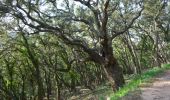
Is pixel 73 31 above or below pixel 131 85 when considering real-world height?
above

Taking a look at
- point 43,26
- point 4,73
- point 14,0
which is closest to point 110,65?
point 43,26

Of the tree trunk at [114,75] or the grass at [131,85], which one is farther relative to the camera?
Answer: the tree trunk at [114,75]

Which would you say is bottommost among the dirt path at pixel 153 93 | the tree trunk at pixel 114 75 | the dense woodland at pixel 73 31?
the dirt path at pixel 153 93

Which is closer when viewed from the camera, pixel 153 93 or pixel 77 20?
pixel 153 93

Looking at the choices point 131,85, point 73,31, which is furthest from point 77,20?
point 131,85

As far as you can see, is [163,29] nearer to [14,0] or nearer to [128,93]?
[14,0]

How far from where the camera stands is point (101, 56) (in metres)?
20.3

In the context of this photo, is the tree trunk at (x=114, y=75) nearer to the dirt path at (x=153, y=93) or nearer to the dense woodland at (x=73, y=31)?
the dense woodland at (x=73, y=31)

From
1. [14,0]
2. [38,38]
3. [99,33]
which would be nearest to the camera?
[14,0]

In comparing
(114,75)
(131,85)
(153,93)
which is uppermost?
(114,75)

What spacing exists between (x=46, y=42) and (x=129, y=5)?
28.1ft

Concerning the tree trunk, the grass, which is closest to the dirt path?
the grass

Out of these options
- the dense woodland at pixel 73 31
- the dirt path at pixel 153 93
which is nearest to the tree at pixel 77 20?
the dense woodland at pixel 73 31

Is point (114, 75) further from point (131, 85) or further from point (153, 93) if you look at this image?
point (153, 93)
